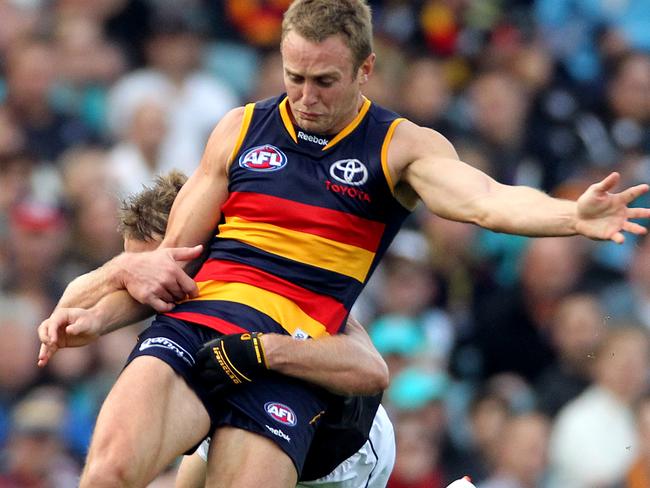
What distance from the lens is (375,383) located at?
525 centimetres

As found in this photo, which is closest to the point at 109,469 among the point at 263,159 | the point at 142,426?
the point at 142,426

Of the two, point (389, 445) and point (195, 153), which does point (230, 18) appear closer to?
point (195, 153)

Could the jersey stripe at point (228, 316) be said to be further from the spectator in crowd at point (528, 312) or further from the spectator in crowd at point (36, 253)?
the spectator in crowd at point (528, 312)

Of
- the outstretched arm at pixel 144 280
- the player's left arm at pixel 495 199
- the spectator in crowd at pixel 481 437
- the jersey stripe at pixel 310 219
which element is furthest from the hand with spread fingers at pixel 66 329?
the spectator in crowd at pixel 481 437

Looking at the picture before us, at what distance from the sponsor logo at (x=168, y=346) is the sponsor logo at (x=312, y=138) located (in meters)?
0.99

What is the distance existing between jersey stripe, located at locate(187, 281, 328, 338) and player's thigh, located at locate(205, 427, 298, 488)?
473 millimetres

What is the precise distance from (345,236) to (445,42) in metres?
4.92

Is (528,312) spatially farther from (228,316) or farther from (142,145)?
(228,316)

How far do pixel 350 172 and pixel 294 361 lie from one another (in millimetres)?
789

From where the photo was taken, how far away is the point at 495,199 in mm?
4809

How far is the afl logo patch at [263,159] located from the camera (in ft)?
17.2

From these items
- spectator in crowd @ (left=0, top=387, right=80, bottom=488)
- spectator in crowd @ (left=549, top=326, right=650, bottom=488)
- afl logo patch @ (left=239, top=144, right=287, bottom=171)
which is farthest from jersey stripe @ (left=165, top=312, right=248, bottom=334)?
spectator in crowd @ (left=549, top=326, right=650, bottom=488)

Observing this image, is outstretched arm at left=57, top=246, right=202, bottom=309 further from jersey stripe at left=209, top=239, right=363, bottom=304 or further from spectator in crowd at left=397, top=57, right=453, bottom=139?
spectator in crowd at left=397, top=57, right=453, bottom=139

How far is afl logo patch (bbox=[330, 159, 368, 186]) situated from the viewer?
17.0 ft
